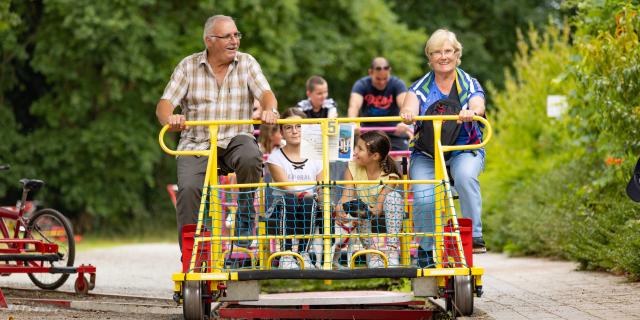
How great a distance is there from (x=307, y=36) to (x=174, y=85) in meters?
22.6

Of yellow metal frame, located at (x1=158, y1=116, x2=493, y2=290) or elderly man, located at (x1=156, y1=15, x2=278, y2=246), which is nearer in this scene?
yellow metal frame, located at (x1=158, y1=116, x2=493, y2=290)

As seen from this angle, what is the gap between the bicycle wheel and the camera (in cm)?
1213

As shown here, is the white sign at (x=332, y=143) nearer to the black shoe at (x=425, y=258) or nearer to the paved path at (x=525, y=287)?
the black shoe at (x=425, y=258)

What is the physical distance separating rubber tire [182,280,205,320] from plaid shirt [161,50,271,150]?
5.05 feet

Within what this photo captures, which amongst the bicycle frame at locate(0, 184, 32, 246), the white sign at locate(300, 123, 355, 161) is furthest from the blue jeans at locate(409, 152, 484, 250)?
the bicycle frame at locate(0, 184, 32, 246)

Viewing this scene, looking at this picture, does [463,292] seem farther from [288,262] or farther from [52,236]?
[52,236]

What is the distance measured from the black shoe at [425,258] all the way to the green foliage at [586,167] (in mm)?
2465

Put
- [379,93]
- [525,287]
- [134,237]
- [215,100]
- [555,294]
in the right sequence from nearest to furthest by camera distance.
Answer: [215,100] < [555,294] < [525,287] < [379,93] < [134,237]

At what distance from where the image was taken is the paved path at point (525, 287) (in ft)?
29.1

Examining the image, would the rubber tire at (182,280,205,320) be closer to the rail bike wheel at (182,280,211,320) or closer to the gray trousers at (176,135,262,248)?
the rail bike wheel at (182,280,211,320)

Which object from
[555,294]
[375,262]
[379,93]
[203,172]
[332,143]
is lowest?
[555,294]

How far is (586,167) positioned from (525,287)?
4.07m

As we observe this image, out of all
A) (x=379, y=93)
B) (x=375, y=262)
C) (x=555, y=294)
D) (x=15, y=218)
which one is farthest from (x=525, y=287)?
(x=15, y=218)

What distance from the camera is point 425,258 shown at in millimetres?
8500
